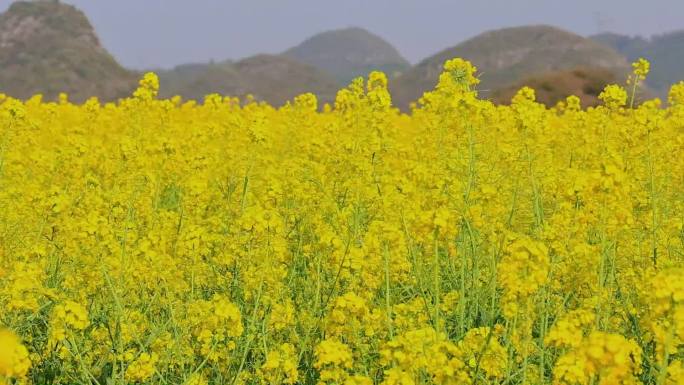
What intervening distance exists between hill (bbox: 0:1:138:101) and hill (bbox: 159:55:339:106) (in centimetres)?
610

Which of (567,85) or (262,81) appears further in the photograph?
(262,81)

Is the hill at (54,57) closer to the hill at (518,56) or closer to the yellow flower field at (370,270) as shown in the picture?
the hill at (518,56)

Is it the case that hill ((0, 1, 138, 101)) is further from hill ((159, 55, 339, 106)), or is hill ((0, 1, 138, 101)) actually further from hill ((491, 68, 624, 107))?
hill ((491, 68, 624, 107))

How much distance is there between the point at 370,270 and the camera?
4.01 meters

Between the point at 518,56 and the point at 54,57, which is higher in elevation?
the point at 518,56

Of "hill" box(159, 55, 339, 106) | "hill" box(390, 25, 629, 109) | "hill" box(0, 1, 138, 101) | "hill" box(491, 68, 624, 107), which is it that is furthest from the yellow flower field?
"hill" box(390, 25, 629, 109)

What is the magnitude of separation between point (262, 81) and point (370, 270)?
51.3 meters

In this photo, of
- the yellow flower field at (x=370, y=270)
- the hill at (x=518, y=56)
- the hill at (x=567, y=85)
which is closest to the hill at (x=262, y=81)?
the hill at (x=518, y=56)

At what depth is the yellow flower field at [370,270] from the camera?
3033 millimetres

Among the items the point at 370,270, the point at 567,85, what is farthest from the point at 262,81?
the point at 370,270

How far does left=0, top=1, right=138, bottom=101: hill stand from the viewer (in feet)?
115

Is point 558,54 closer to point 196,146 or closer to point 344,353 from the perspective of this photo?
point 196,146

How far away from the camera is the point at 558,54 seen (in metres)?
57.5

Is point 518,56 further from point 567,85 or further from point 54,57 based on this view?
point 567,85
